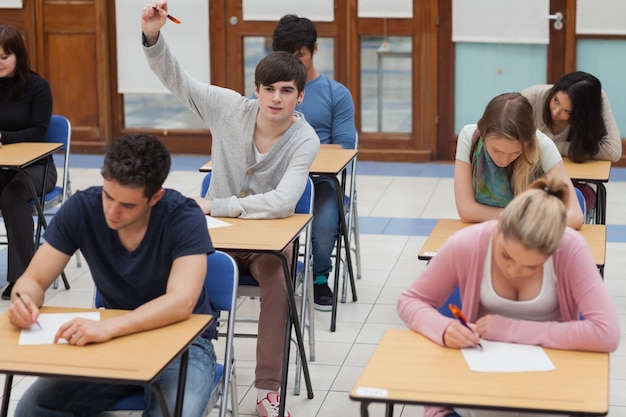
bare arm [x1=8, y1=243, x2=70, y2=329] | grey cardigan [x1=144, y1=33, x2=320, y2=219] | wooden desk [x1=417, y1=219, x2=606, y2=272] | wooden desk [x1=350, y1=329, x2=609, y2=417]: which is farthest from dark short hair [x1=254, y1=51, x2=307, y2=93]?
wooden desk [x1=350, y1=329, x2=609, y2=417]

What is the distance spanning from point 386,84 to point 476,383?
5793 mm

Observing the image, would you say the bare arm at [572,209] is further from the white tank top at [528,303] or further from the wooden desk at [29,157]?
the wooden desk at [29,157]

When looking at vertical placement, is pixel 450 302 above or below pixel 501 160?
below

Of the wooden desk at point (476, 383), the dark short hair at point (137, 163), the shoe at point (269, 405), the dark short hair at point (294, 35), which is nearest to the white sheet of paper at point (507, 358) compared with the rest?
the wooden desk at point (476, 383)

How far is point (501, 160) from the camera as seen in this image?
12.0ft

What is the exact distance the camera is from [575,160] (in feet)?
15.5

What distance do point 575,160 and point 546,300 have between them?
2.22 meters

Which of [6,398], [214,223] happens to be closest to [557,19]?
[214,223]

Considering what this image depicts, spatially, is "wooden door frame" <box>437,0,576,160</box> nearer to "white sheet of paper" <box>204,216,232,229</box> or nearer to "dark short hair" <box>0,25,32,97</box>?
"dark short hair" <box>0,25,32,97</box>

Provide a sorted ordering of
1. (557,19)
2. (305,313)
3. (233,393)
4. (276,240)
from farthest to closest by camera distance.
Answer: (557,19) → (305,313) → (276,240) → (233,393)

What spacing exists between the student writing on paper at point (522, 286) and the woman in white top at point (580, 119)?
2.15 metres

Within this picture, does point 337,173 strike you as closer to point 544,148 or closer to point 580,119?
point 544,148

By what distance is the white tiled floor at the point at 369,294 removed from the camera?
154 inches

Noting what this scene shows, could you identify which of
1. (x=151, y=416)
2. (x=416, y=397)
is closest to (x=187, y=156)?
(x=151, y=416)
